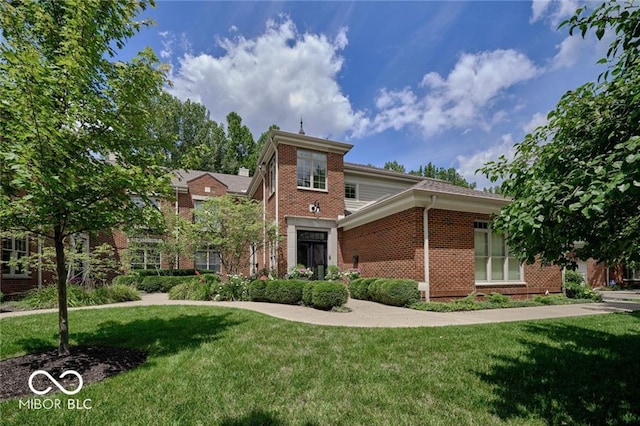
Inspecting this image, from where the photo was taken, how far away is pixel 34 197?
3570 mm

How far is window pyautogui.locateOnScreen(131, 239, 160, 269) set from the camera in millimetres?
17875

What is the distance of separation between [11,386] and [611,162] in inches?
248

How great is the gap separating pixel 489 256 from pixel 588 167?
9.60 metres

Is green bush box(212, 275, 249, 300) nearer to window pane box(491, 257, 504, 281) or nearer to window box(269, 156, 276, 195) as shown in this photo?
window box(269, 156, 276, 195)

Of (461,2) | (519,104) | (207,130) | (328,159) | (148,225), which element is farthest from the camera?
(207,130)

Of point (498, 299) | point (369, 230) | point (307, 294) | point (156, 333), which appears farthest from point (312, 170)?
point (156, 333)

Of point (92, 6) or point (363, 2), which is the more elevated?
point (363, 2)

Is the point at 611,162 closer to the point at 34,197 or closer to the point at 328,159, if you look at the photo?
the point at 34,197

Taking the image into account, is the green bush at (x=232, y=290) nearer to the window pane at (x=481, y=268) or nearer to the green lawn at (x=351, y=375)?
the green lawn at (x=351, y=375)

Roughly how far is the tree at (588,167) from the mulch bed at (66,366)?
201 inches

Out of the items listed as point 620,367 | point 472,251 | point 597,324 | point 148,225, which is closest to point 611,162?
point 620,367

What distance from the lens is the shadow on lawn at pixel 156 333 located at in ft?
17.2

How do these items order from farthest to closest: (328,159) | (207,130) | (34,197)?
(207,130)
(328,159)
(34,197)

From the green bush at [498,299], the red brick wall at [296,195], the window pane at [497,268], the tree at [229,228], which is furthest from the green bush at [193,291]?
the window pane at [497,268]
